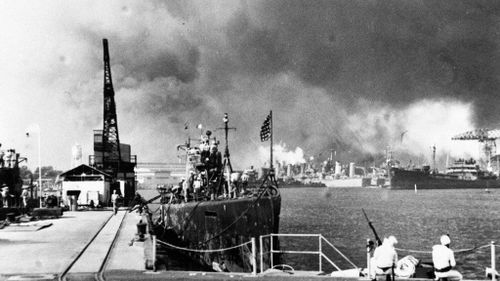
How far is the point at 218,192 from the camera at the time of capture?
106 feet

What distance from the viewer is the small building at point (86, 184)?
5034cm

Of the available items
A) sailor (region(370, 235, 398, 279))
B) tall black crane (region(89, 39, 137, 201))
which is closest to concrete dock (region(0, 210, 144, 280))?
sailor (region(370, 235, 398, 279))

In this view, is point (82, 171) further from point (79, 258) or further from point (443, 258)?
point (443, 258)

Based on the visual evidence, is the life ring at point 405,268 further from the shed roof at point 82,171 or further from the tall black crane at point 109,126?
the tall black crane at point 109,126

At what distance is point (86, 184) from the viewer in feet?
166

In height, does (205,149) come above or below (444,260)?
above

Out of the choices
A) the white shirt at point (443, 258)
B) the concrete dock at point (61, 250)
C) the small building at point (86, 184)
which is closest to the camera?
the white shirt at point (443, 258)

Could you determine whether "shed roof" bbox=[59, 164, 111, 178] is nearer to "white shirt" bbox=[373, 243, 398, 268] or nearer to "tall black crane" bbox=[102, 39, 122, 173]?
"tall black crane" bbox=[102, 39, 122, 173]

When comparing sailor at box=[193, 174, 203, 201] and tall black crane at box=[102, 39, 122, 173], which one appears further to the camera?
tall black crane at box=[102, 39, 122, 173]

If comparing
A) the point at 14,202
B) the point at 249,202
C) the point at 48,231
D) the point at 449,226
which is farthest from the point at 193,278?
the point at 449,226

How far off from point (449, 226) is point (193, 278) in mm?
51490

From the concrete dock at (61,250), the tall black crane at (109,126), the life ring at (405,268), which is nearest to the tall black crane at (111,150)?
the tall black crane at (109,126)

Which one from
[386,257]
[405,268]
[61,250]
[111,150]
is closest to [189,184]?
[61,250]

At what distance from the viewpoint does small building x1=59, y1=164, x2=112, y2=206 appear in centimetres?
5034
